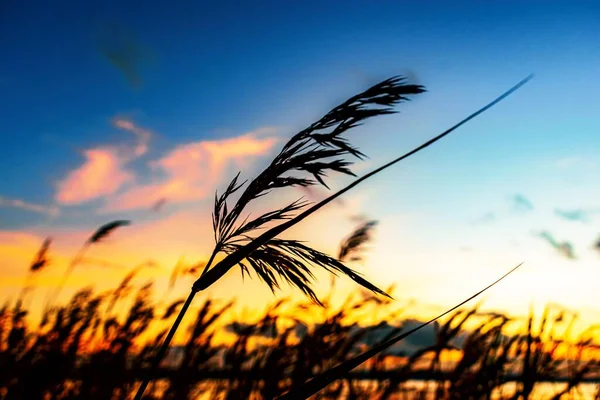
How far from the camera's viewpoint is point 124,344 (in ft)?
16.7

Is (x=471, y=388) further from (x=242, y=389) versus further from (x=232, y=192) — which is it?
(x=232, y=192)

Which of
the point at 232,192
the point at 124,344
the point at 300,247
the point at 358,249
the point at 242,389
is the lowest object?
the point at 242,389

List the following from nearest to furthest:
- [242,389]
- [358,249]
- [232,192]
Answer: [232,192] → [242,389] → [358,249]

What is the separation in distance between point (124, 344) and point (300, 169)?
383cm

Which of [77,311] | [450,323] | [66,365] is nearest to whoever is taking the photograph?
[450,323]

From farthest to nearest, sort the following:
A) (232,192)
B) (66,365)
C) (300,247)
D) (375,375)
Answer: (375,375)
(66,365)
(232,192)
(300,247)

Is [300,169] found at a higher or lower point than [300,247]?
higher

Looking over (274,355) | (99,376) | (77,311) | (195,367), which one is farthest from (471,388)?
(77,311)

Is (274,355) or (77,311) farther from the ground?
(77,311)

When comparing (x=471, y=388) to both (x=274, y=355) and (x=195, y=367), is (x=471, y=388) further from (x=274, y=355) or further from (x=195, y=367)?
(x=195, y=367)

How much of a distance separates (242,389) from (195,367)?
405mm

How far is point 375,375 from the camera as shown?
499 centimetres

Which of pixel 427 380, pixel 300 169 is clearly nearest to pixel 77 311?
pixel 427 380

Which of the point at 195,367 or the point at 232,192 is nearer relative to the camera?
the point at 232,192
